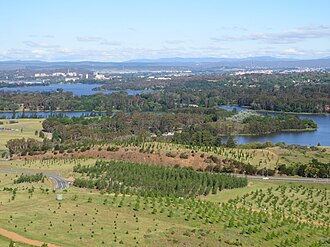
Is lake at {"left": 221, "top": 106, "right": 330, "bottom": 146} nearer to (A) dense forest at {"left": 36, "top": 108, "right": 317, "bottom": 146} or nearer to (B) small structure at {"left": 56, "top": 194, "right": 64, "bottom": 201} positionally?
(A) dense forest at {"left": 36, "top": 108, "right": 317, "bottom": 146}

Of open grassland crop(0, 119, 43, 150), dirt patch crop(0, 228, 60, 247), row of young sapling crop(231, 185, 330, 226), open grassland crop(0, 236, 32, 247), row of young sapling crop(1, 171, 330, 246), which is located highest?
open grassland crop(0, 236, 32, 247)

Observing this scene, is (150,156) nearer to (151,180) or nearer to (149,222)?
(151,180)

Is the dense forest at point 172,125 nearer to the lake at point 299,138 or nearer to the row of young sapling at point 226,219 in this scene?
the lake at point 299,138

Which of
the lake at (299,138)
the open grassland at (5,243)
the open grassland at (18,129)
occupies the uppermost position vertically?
the open grassland at (5,243)

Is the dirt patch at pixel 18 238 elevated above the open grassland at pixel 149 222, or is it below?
above

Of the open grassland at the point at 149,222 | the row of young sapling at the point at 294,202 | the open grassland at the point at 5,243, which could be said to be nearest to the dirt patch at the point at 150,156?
the row of young sapling at the point at 294,202

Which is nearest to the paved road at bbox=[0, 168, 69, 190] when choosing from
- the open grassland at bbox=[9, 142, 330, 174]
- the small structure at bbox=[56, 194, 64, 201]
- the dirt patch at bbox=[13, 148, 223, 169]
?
the open grassland at bbox=[9, 142, 330, 174]

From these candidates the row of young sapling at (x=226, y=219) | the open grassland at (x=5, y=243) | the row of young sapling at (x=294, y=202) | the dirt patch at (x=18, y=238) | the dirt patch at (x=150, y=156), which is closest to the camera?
the open grassland at (x=5, y=243)
